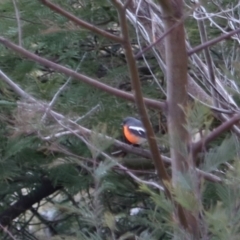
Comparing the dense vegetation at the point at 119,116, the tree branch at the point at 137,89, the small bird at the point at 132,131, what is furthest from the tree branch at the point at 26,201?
the tree branch at the point at 137,89

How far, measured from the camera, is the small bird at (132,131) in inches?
121

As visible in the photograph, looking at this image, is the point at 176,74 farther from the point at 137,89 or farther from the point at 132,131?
the point at 132,131

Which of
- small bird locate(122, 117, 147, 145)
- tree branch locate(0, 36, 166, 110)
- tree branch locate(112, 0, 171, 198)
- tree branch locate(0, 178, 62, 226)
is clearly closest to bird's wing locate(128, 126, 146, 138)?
small bird locate(122, 117, 147, 145)

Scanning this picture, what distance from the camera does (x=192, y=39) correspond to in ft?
11.0

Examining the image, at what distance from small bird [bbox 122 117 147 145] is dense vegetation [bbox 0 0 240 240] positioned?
5 centimetres

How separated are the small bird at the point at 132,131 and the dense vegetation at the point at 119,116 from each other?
5 cm

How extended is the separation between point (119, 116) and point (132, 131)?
189mm

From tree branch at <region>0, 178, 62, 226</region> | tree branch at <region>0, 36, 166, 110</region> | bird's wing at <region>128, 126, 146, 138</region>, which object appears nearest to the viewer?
tree branch at <region>0, 36, 166, 110</region>

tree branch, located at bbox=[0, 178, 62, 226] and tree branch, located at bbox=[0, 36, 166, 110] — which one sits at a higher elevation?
tree branch, located at bbox=[0, 36, 166, 110]

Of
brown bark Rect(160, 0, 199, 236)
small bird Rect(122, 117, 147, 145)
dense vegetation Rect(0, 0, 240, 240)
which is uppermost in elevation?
brown bark Rect(160, 0, 199, 236)

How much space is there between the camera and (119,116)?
10.6 ft

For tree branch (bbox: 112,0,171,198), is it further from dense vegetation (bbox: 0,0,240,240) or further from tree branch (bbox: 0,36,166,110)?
tree branch (bbox: 0,36,166,110)

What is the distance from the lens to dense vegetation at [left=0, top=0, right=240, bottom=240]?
1.43m

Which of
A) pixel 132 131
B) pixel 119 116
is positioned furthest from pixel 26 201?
pixel 132 131
